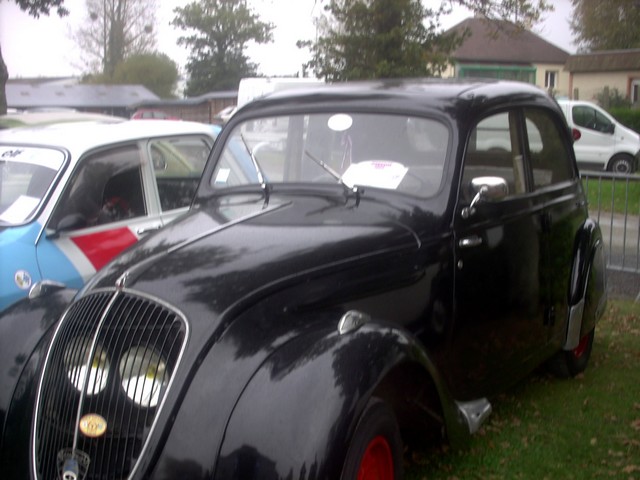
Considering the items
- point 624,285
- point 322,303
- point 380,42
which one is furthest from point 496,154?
point 380,42

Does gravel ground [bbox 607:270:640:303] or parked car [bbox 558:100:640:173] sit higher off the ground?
parked car [bbox 558:100:640:173]

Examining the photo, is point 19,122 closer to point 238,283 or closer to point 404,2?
point 238,283

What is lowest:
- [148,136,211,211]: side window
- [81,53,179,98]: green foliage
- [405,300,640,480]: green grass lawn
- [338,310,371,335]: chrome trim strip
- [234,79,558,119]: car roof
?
[405,300,640,480]: green grass lawn

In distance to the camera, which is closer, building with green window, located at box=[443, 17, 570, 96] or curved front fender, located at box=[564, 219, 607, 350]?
curved front fender, located at box=[564, 219, 607, 350]

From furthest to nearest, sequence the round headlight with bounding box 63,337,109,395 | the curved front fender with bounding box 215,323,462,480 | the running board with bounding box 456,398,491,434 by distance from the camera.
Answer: the running board with bounding box 456,398,491,434, the round headlight with bounding box 63,337,109,395, the curved front fender with bounding box 215,323,462,480

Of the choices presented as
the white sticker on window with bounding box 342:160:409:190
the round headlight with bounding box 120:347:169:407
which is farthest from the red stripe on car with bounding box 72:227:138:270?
the round headlight with bounding box 120:347:169:407

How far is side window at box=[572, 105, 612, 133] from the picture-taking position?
21.2 metres

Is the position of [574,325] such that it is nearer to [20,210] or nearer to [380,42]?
[20,210]

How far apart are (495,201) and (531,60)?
39042 mm

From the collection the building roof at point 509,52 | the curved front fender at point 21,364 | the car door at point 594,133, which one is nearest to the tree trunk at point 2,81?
the curved front fender at point 21,364

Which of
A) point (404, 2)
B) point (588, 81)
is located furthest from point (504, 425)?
point (588, 81)

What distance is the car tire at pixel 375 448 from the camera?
9.23 ft

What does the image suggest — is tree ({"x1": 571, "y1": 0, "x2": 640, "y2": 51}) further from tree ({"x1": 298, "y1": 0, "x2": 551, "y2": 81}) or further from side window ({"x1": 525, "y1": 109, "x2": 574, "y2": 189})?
side window ({"x1": 525, "y1": 109, "x2": 574, "y2": 189})

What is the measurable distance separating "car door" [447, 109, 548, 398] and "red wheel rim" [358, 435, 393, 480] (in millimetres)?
897
